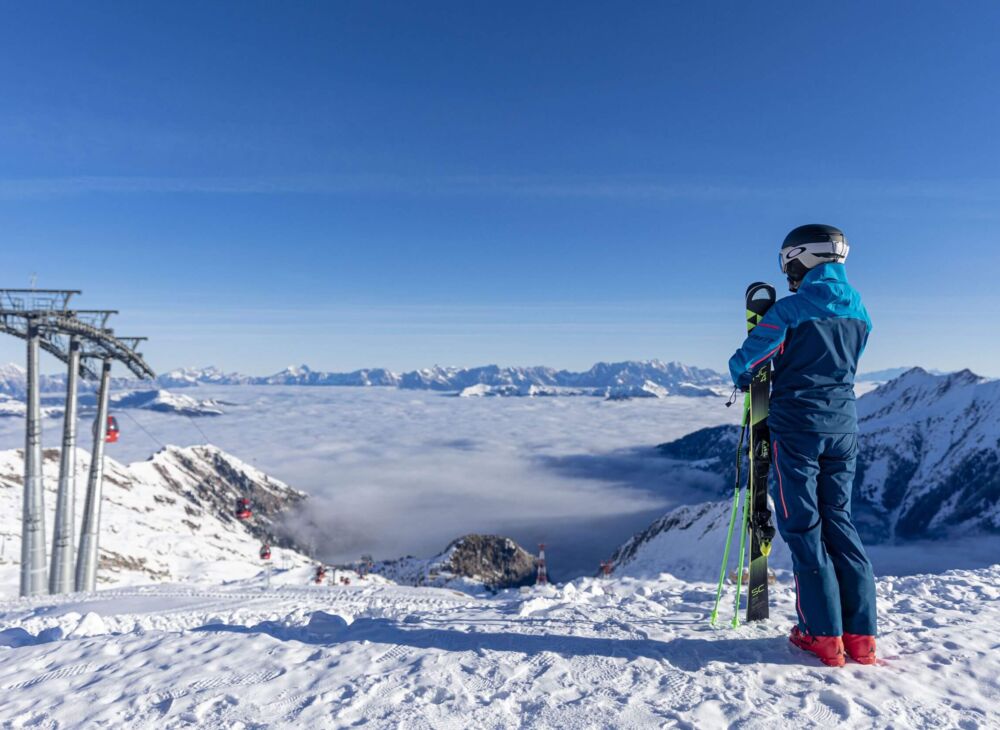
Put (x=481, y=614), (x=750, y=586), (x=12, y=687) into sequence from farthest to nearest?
(x=481, y=614)
(x=750, y=586)
(x=12, y=687)

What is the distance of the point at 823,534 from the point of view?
19.2 feet

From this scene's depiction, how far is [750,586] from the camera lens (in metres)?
7.04

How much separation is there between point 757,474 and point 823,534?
3.16 ft

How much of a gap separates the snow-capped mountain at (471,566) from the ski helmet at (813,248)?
134 m

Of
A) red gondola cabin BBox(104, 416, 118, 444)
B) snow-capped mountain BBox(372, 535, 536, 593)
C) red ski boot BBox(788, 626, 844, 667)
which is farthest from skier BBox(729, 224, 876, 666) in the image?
snow-capped mountain BBox(372, 535, 536, 593)

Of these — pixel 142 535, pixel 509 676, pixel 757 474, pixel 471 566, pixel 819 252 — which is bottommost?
pixel 471 566

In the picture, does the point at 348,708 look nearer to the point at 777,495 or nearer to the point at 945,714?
the point at 777,495

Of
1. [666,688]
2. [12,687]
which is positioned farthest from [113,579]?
[666,688]

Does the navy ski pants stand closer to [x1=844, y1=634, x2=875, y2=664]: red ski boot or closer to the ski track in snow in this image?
[x1=844, y1=634, x2=875, y2=664]: red ski boot

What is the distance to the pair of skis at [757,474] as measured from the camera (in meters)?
6.46

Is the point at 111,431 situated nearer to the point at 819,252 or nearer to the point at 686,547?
the point at 819,252

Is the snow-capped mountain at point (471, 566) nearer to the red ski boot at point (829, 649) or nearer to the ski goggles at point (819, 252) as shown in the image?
the red ski boot at point (829, 649)

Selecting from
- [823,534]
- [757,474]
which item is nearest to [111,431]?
[757,474]

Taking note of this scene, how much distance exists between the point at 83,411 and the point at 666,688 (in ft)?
106
